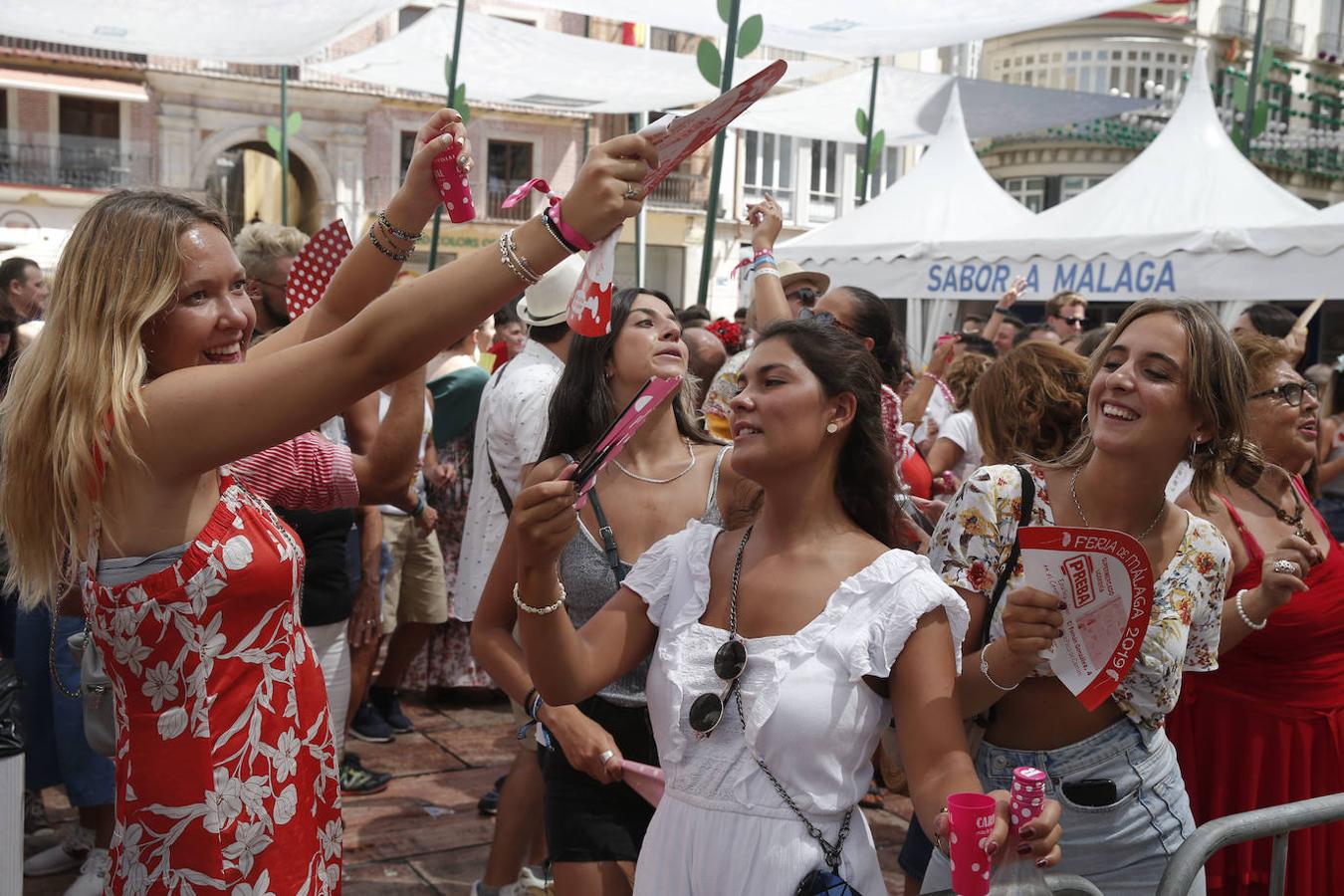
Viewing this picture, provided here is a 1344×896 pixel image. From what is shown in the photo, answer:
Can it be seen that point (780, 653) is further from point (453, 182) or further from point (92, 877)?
point (92, 877)

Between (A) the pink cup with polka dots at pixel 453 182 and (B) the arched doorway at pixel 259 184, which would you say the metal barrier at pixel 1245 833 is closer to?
(A) the pink cup with polka dots at pixel 453 182

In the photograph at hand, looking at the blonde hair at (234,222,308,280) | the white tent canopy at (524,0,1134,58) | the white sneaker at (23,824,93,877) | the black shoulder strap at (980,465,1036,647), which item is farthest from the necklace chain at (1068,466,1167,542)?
the white tent canopy at (524,0,1134,58)

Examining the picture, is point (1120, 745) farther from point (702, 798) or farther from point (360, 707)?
point (360, 707)

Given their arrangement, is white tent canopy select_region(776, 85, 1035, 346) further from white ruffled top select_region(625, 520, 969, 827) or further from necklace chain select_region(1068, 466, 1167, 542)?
white ruffled top select_region(625, 520, 969, 827)

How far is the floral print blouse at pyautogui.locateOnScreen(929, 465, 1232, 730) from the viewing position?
2279 mm

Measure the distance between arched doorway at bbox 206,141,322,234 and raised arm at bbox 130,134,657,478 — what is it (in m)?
29.7

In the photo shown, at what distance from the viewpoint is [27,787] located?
A: 3918 millimetres

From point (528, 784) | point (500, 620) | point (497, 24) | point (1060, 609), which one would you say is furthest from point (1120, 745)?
point (497, 24)

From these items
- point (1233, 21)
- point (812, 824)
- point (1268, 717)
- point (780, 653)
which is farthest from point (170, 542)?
point (1233, 21)

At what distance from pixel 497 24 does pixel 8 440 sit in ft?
34.6

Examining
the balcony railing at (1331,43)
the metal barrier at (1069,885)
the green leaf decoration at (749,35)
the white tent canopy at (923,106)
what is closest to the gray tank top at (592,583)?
the metal barrier at (1069,885)

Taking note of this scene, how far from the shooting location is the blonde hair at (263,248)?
11.6 ft

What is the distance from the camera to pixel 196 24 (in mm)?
9586

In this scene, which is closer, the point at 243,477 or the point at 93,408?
the point at 93,408
